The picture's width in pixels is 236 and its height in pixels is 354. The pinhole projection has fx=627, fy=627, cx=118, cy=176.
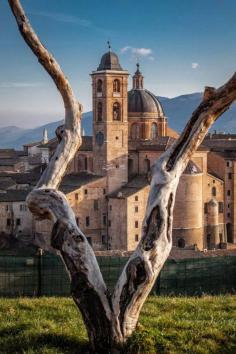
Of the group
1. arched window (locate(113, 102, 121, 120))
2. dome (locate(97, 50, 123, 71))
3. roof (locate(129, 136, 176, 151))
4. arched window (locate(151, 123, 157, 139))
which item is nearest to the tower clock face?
arched window (locate(113, 102, 121, 120))

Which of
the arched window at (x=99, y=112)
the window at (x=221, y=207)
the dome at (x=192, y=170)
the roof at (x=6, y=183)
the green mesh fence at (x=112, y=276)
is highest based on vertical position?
the arched window at (x=99, y=112)

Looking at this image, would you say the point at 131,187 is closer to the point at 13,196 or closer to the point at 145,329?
the point at 13,196

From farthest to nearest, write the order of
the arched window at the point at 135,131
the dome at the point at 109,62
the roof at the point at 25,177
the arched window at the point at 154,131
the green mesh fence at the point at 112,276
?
the arched window at the point at 154,131 < the arched window at the point at 135,131 < the roof at the point at 25,177 < the dome at the point at 109,62 < the green mesh fence at the point at 112,276

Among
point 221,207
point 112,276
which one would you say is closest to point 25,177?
point 221,207

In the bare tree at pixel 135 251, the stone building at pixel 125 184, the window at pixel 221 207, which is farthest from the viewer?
the window at pixel 221 207

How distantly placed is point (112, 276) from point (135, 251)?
627 centimetres

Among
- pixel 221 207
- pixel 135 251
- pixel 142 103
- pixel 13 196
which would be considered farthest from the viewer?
pixel 142 103

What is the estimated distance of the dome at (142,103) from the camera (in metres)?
56.2

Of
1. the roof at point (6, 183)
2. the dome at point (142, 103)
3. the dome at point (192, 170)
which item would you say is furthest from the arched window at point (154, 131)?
the roof at point (6, 183)

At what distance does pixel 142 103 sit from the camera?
5631cm

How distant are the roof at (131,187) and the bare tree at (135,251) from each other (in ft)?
124

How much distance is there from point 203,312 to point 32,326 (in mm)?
2100

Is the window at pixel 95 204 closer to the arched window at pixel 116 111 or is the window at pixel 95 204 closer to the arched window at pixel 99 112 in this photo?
the arched window at pixel 99 112

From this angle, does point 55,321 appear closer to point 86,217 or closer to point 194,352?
point 194,352
